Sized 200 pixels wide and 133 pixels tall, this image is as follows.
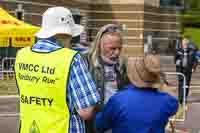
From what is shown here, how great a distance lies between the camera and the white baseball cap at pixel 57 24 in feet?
11.9

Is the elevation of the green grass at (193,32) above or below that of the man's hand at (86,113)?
below

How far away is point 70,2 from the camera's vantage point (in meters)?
42.4

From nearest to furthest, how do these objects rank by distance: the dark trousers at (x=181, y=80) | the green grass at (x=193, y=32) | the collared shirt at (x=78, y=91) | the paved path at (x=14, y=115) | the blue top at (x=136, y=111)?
the collared shirt at (x=78, y=91) → the blue top at (x=136, y=111) → the paved path at (x=14, y=115) → the dark trousers at (x=181, y=80) → the green grass at (x=193, y=32)

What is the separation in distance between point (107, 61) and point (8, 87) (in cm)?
1410

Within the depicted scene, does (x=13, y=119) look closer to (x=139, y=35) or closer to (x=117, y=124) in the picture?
(x=117, y=124)

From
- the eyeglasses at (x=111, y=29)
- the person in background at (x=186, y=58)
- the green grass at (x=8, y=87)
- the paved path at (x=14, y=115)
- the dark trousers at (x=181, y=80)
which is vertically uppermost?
the eyeglasses at (x=111, y=29)

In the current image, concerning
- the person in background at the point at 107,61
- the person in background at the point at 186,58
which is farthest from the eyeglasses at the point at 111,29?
the person in background at the point at 186,58

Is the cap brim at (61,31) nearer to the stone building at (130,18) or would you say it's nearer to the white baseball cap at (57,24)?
the white baseball cap at (57,24)

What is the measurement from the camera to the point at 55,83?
3.55m

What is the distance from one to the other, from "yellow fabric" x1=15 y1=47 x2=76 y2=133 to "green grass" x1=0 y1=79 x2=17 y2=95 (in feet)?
44.0

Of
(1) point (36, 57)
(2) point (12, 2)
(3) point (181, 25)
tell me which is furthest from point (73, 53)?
(3) point (181, 25)

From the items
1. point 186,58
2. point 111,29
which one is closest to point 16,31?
point 186,58

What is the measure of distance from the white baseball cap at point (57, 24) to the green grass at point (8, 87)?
44.2 ft

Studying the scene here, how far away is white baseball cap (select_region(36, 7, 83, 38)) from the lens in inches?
143
